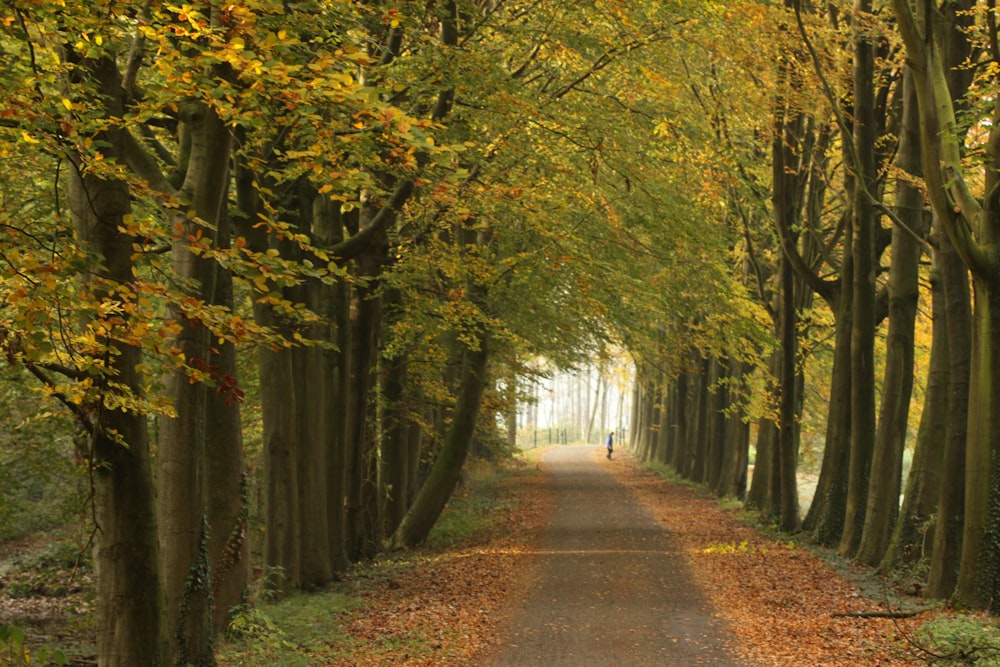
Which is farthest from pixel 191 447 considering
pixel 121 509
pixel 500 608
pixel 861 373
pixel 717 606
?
pixel 861 373

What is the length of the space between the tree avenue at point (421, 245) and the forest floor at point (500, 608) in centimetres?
76

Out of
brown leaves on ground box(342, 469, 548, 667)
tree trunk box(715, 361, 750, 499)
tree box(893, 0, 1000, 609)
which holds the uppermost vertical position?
tree box(893, 0, 1000, 609)

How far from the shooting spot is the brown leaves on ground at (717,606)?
417 inches

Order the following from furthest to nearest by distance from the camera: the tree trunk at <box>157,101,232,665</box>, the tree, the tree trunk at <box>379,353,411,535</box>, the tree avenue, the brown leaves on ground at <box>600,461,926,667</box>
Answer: the tree trunk at <box>379,353,411,535</box> → the tree → the brown leaves on ground at <box>600,461,926,667</box> → the tree trunk at <box>157,101,232,665</box> → the tree avenue

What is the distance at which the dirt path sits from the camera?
10.6 metres

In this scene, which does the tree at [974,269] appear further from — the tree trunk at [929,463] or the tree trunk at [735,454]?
the tree trunk at [735,454]

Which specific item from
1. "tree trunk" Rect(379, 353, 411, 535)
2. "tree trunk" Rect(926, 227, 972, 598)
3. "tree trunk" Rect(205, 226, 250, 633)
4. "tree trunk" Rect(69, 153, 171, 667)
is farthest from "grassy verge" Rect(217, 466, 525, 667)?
"tree trunk" Rect(926, 227, 972, 598)

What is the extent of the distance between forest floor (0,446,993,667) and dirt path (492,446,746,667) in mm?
112

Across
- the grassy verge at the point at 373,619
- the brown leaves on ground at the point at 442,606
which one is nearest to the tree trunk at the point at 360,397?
the grassy verge at the point at 373,619

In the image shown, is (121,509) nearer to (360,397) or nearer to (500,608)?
(500,608)

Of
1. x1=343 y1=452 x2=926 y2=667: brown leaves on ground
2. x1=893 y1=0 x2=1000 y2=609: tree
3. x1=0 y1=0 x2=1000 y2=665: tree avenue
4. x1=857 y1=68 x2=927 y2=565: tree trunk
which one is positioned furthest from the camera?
x1=857 y1=68 x2=927 y2=565: tree trunk

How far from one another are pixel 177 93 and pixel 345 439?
34.8 ft

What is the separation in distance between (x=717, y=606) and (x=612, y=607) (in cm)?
138

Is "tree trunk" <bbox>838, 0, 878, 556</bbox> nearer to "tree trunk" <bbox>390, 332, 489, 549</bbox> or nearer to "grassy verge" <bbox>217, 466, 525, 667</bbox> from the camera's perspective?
"grassy verge" <bbox>217, 466, 525, 667</bbox>
